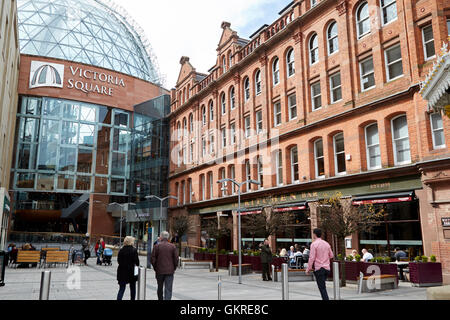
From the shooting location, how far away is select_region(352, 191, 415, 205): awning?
18.3 metres

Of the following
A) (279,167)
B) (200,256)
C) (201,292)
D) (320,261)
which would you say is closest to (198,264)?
(200,256)

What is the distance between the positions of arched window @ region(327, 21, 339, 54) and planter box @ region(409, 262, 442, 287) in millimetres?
14879

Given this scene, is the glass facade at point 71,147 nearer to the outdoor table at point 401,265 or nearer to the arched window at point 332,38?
the arched window at point 332,38

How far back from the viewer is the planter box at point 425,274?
49.9 feet

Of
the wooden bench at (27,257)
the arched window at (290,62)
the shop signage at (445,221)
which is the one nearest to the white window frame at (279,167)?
the arched window at (290,62)

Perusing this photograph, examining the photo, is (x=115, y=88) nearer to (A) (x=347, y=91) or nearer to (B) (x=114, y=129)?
(B) (x=114, y=129)

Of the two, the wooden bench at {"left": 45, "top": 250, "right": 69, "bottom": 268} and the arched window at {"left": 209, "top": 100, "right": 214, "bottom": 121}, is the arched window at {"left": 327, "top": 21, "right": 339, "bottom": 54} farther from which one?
the wooden bench at {"left": 45, "top": 250, "right": 69, "bottom": 268}

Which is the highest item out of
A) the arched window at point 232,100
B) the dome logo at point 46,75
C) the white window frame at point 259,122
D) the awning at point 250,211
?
the dome logo at point 46,75

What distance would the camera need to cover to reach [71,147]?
53625 mm

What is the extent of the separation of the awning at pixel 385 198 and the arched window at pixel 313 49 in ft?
35.7

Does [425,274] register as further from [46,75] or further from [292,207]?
[46,75]

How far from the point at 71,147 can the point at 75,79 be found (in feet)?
32.3

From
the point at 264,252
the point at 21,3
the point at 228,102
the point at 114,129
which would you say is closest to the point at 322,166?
the point at 264,252

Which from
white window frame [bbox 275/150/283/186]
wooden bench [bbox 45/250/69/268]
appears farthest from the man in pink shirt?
wooden bench [bbox 45/250/69/268]
